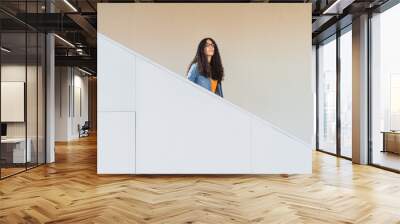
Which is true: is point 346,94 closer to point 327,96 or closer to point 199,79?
point 327,96

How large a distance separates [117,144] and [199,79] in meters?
1.85

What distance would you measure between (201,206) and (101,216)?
46.6 inches

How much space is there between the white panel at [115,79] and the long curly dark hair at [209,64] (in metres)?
1.13

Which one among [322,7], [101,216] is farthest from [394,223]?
[322,7]

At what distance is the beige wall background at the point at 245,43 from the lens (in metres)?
6.70

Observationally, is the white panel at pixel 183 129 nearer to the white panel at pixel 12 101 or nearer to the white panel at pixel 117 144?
the white panel at pixel 117 144

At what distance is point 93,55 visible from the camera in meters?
14.5

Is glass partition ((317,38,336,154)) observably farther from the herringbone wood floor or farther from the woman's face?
the woman's face

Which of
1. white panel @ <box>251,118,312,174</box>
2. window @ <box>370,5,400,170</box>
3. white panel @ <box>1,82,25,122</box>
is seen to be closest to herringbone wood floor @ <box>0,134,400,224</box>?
white panel @ <box>251,118,312,174</box>

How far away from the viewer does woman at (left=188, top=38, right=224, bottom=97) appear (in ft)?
21.9

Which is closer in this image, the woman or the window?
the woman

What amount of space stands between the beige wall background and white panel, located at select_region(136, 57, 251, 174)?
1.05ft

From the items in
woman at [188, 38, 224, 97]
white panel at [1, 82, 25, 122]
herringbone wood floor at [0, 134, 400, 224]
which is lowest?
herringbone wood floor at [0, 134, 400, 224]

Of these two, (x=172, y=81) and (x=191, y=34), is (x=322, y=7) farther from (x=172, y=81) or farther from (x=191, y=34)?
(x=172, y=81)
